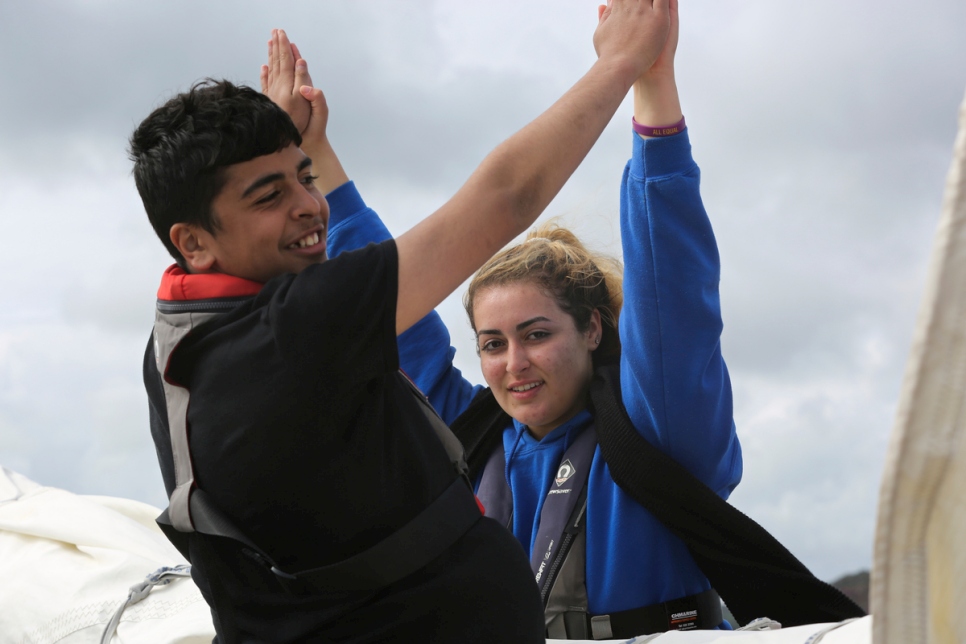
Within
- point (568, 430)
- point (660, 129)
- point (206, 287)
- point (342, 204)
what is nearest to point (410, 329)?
point (342, 204)

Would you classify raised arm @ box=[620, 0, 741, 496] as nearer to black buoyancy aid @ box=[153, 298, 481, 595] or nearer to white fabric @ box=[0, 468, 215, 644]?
black buoyancy aid @ box=[153, 298, 481, 595]

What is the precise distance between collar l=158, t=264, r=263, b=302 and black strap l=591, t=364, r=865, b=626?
113 centimetres

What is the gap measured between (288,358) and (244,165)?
42cm

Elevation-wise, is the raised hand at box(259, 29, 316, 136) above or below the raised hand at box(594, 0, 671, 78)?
Result: above

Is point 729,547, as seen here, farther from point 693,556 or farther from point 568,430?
point 568,430

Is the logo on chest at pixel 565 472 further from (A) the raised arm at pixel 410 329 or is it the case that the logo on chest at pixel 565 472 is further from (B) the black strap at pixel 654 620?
(A) the raised arm at pixel 410 329

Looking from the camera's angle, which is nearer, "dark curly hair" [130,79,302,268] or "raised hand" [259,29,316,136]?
"dark curly hair" [130,79,302,268]

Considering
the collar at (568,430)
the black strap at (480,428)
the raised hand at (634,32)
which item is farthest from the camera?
the black strap at (480,428)

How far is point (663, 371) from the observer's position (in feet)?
7.46

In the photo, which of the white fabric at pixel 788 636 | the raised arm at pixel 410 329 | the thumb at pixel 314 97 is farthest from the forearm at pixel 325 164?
the white fabric at pixel 788 636

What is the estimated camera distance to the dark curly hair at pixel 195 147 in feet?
5.29

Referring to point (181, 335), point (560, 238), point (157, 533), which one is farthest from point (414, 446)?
point (157, 533)

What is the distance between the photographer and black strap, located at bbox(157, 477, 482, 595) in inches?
57.9

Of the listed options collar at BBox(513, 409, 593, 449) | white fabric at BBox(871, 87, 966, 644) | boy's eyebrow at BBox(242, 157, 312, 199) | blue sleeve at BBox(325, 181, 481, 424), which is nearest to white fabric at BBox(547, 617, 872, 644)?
white fabric at BBox(871, 87, 966, 644)
